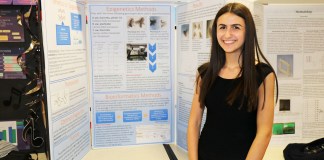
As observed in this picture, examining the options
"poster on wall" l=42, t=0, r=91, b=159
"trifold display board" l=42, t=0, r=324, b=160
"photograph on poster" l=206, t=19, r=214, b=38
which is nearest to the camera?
"poster on wall" l=42, t=0, r=91, b=159

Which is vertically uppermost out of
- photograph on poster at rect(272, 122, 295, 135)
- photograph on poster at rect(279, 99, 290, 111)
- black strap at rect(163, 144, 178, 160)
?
photograph on poster at rect(279, 99, 290, 111)

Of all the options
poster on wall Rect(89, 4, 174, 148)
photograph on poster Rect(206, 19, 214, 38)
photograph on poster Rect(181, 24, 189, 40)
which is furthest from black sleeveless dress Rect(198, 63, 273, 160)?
poster on wall Rect(89, 4, 174, 148)

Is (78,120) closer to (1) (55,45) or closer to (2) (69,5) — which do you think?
(1) (55,45)

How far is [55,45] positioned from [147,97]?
0.75 metres

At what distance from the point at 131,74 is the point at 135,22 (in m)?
0.33

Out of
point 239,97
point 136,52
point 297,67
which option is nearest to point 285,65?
point 297,67

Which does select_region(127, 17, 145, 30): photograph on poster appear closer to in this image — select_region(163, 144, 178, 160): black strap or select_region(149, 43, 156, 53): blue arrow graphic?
select_region(149, 43, 156, 53): blue arrow graphic

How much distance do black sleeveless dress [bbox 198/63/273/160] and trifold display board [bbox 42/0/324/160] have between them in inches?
15.2

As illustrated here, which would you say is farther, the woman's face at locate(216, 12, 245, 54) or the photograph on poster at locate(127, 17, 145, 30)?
the photograph on poster at locate(127, 17, 145, 30)

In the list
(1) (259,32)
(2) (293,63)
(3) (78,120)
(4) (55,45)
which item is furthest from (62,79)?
(2) (293,63)

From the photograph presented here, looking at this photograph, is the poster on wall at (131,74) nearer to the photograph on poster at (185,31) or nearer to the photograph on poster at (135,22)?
the photograph on poster at (135,22)

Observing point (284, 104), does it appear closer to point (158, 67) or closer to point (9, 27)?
point (158, 67)

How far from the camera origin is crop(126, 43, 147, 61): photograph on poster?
6.29 ft

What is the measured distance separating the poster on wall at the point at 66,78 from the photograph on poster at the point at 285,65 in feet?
3.88
